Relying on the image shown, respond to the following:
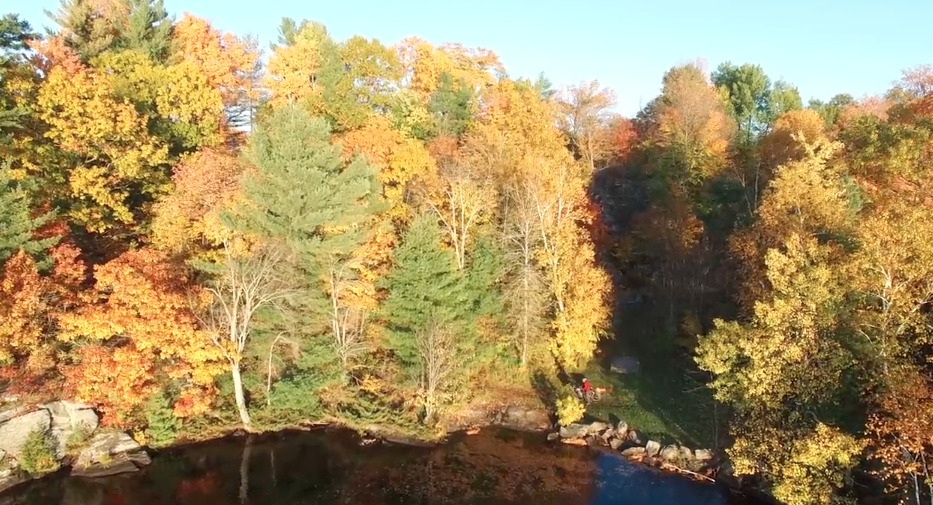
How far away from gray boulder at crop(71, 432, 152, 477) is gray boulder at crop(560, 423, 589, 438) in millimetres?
18718

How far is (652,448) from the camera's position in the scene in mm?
26516

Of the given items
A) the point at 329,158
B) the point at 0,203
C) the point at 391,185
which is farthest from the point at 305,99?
the point at 0,203

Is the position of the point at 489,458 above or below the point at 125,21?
below

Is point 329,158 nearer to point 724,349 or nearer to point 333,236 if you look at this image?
point 333,236

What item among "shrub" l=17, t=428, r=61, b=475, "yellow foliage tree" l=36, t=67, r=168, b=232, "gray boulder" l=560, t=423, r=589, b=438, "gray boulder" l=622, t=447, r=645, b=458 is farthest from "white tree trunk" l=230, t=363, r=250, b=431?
"gray boulder" l=622, t=447, r=645, b=458

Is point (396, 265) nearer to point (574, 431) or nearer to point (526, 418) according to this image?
point (526, 418)

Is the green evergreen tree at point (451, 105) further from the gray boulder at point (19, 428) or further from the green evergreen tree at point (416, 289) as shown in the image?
the gray boulder at point (19, 428)

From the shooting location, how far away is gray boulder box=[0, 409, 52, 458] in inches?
921

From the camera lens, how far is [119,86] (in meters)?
33.2

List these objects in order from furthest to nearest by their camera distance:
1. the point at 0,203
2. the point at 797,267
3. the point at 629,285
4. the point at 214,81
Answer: the point at 629,285, the point at 214,81, the point at 0,203, the point at 797,267

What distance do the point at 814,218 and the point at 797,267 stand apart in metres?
5.74

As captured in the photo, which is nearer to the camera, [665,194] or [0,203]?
[0,203]

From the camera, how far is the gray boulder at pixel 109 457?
24016mm

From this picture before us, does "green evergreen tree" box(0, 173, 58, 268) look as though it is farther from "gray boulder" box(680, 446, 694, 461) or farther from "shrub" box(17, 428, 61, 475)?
"gray boulder" box(680, 446, 694, 461)
